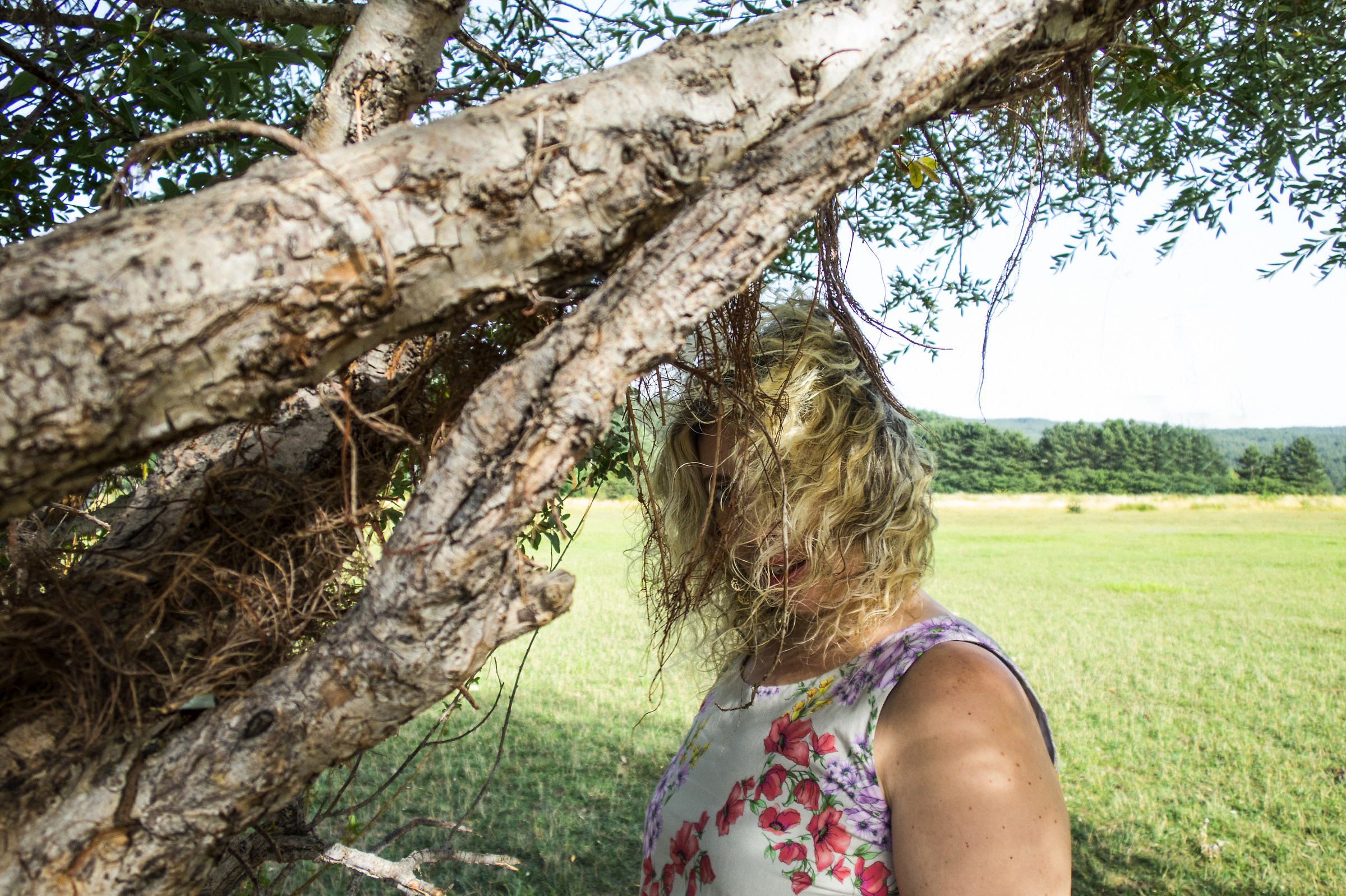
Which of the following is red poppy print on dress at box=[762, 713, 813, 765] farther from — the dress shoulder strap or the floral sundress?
the dress shoulder strap

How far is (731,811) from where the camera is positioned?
1.94 metres

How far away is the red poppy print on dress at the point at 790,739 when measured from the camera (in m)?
1.87

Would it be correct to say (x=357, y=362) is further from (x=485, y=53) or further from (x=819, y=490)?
(x=819, y=490)

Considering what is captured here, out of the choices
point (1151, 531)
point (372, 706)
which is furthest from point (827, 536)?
point (1151, 531)

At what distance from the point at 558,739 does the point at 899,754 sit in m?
6.87

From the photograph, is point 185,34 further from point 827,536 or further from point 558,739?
point 558,739

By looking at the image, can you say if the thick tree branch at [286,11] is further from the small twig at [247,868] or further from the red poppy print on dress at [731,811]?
the red poppy print on dress at [731,811]

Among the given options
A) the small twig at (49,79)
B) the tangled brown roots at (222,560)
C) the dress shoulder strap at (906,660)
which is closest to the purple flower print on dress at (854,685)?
the dress shoulder strap at (906,660)

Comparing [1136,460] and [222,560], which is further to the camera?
[1136,460]

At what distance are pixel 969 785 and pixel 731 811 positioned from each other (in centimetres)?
64

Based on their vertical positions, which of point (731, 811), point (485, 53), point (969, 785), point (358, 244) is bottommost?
point (731, 811)

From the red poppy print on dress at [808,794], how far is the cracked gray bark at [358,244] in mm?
1315

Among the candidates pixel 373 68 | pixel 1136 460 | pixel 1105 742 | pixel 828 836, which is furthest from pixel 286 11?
pixel 1136 460

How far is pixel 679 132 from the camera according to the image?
99cm
